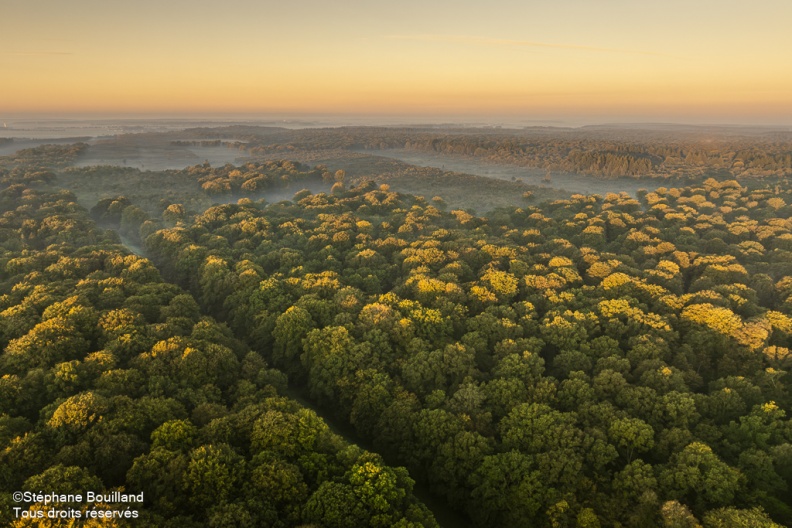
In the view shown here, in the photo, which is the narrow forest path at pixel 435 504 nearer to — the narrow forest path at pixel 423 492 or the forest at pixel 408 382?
the narrow forest path at pixel 423 492

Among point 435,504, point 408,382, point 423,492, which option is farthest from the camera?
point 408,382

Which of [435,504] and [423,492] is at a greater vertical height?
[423,492]

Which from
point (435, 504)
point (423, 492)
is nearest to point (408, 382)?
point (423, 492)

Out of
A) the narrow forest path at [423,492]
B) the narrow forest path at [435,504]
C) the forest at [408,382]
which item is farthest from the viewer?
the narrow forest path at [423,492]

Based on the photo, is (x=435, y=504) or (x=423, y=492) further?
(x=423, y=492)

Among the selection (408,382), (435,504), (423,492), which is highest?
(408,382)

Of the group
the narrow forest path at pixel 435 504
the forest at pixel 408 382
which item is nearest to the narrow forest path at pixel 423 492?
the narrow forest path at pixel 435 504

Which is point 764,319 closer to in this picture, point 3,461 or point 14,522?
point 14,522

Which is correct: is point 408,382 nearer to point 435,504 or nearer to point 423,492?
point 423,492
